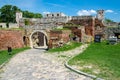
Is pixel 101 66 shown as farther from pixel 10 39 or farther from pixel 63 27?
pixel 63 27

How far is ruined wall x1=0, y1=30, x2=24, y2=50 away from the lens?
981 inches

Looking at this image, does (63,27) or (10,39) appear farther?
(63,27)

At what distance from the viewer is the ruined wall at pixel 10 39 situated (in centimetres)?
2491

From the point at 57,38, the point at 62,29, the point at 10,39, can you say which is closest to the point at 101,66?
the point at 57,38

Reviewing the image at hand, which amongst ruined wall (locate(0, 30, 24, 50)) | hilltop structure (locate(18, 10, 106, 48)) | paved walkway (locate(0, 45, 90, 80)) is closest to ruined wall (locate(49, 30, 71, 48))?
hilltop structure (locate(18, 10, 106, 48))

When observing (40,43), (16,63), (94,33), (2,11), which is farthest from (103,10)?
(2,11)

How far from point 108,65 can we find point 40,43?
21.9 m

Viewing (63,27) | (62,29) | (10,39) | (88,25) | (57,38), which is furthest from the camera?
(88,25)

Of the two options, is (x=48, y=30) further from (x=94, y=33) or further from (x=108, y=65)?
(x=108, y=65)

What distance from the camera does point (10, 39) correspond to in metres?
25.5

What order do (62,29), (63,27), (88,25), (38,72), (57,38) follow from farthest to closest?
(88,25)
(63,27)
(62,29)
(57,38)
(38,72)

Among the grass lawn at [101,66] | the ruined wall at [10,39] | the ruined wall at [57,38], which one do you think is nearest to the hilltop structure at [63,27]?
the ruined wall at [57,38]

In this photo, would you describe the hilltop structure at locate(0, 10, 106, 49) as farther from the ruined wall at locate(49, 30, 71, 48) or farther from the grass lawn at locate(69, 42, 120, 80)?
the grass lawn at locate(69, 42, 120, 80)

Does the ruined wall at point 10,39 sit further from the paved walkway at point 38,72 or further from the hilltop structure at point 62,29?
the paved walkway at point 38,72
